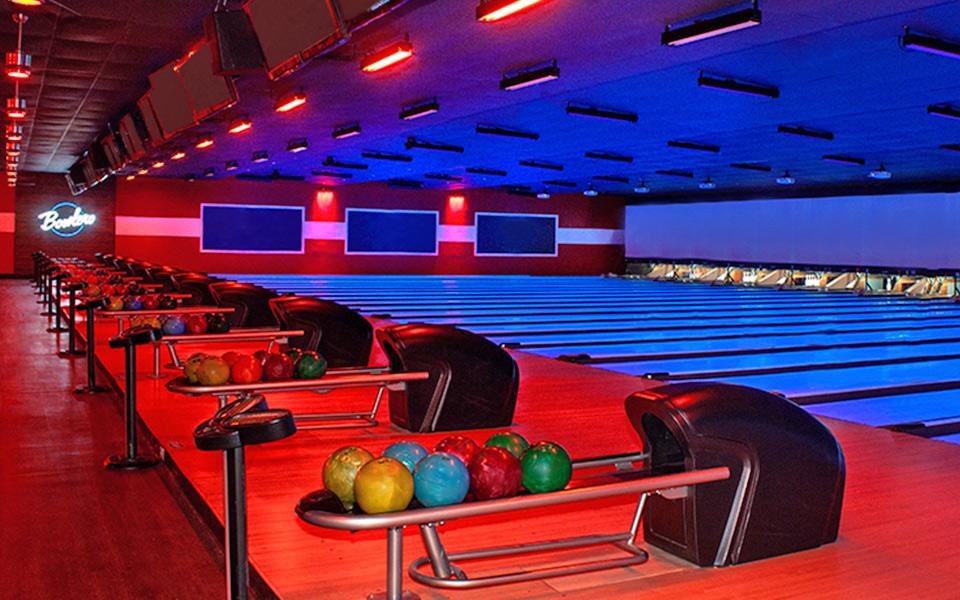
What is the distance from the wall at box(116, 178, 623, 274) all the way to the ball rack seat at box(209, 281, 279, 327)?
1394cm

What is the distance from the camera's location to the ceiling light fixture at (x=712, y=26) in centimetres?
599

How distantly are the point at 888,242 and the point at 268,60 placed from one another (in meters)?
16.1

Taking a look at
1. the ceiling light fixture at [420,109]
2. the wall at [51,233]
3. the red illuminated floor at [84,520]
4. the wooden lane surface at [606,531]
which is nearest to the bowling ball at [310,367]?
the wooden lane surface at [606,531]

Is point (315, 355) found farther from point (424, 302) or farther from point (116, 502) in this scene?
point (424, 302)

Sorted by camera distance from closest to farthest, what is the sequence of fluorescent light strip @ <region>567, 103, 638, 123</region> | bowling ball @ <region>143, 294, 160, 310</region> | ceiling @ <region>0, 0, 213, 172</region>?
ceiling @ <region>0, 0, 213, 172</region> < bowling ball @ <region>143, 294, 160, 310</region> < fluorescent light strip @ <region>567, 103, 638, 123</region>

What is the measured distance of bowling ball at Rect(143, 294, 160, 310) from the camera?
693 centimetres

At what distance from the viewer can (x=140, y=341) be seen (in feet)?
14.1

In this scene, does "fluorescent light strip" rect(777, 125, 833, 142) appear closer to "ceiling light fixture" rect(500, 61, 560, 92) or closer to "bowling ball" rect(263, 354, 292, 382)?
"ceiling light fixture" rect(500, 61, 560, 92)

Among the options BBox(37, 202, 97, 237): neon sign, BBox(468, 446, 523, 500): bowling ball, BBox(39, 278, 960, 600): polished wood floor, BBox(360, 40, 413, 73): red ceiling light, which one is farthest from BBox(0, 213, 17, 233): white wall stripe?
BBox(468, 446, 523, 500): bowling ball

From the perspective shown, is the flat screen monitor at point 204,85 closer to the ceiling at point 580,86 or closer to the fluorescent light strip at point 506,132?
the ceiling at point 580,86

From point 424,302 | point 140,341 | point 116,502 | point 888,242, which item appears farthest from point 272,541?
point 888,242

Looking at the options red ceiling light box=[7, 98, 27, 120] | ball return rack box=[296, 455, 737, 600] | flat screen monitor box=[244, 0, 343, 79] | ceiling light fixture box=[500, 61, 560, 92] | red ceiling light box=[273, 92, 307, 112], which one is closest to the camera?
ball return rack box=[296, 455, 737, 600]

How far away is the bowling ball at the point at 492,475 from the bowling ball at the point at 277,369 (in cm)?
191

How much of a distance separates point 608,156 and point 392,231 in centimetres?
840
